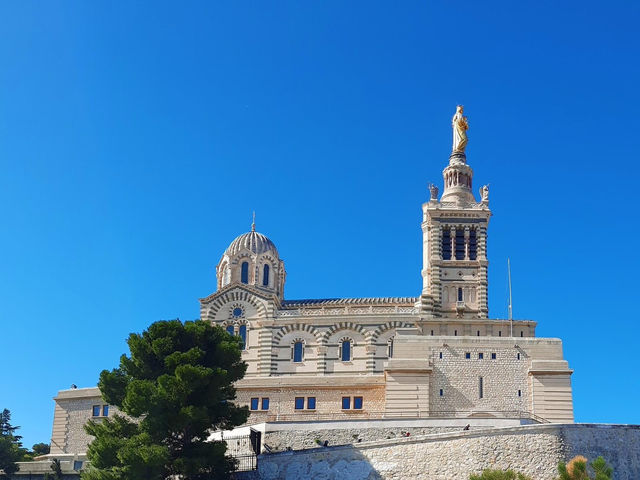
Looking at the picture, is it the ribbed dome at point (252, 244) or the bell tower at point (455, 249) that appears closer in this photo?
the bell tower at point (455, 249)

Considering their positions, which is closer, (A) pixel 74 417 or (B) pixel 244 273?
(A) pixel 74 417

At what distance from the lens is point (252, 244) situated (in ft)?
217

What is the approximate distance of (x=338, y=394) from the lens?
170ft

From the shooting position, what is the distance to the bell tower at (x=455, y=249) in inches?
2418

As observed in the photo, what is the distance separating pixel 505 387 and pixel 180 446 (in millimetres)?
17783

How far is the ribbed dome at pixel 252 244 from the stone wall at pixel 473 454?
26770 mm

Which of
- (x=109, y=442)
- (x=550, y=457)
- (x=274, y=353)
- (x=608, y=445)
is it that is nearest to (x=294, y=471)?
(x=109, y=442)

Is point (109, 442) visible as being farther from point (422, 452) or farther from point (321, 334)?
point (321, 334)

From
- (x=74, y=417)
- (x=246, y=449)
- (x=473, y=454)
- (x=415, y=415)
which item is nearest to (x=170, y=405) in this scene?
(x=246, y=449)

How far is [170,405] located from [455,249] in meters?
29.7

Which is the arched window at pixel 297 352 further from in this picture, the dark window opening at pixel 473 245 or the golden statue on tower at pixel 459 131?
the golden statue on tower at pixel 459 131

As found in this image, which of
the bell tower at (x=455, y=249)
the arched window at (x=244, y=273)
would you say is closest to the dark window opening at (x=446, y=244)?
the bell tower at (x=455, y=249)

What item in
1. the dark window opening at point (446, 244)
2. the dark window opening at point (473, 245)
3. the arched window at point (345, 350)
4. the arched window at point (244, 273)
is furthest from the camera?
the arched window at point (244, 273)

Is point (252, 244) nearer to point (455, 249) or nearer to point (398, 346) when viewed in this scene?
point (455, 249)
